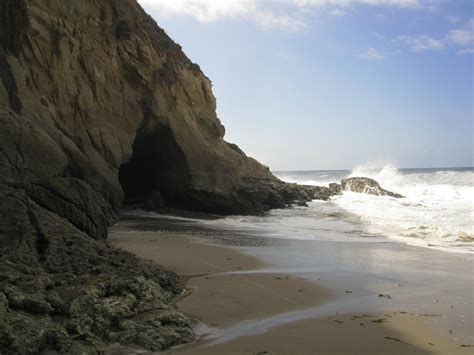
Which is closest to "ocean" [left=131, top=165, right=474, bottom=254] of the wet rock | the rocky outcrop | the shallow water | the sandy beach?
the shallow water

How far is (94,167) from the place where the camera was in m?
12.9

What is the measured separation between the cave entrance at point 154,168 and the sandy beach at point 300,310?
10503 mm

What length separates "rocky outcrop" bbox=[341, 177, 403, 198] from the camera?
29266 millimetres

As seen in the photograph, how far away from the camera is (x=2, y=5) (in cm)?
1234

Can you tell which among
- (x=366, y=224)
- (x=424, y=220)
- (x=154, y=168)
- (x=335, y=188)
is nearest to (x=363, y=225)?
(x=366, y=224)

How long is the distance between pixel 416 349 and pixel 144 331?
7.86ft

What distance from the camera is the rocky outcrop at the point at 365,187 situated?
29.3 meters

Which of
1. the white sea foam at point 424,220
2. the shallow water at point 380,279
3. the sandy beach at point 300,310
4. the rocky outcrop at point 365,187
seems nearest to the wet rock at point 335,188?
the rocky outcrop at point 365,187

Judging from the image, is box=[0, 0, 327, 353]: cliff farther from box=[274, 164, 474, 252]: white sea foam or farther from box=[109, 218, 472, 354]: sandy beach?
box=[274, 164, 474, 252]: white sea foam

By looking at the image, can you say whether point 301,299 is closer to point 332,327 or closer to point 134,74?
point 332,327

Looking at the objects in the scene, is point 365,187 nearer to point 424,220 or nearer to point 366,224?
point 424,220

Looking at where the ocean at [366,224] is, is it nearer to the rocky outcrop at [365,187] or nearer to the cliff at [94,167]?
the cliff at [94,167]

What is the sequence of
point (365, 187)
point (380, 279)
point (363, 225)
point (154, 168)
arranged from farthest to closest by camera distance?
point (365, 187) < point (154, 168) < point (363, 225) < point (380, 279)

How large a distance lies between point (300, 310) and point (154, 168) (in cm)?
1590
